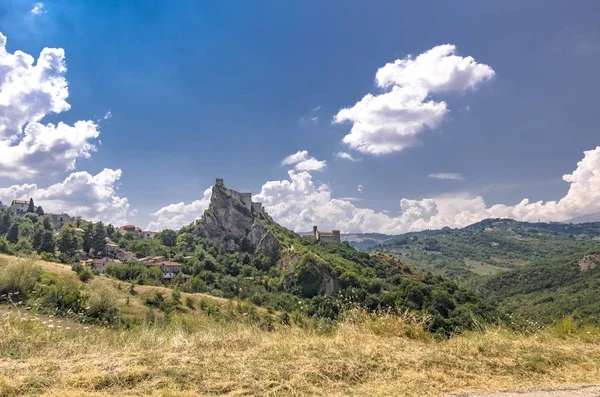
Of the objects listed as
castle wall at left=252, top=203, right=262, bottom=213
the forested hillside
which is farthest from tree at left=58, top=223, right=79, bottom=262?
castle wall at left=252, top=203, right=262, bottom=213

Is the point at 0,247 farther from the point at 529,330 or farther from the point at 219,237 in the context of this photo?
the point at 529,330

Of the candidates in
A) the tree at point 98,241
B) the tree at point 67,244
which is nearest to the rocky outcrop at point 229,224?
the tree at point 98,241

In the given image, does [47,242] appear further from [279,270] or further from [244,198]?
[244,198]

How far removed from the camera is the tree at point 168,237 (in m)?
103

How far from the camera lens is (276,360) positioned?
4645 millimetres

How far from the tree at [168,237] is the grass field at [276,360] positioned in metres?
104

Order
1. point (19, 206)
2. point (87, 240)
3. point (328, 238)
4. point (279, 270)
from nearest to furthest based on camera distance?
point (279, 270)
point (87, 240)
point (328, 238)
point (19, 206)

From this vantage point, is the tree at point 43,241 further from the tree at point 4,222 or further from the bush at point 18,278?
the bush at point 18,278

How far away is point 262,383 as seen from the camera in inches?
155

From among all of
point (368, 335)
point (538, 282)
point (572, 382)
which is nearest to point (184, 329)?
point (368, 335)

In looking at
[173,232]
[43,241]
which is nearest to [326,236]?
[173,232]

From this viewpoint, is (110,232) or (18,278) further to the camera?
(110,232)

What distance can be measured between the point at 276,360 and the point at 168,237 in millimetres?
108810

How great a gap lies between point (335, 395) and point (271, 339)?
2.07m
